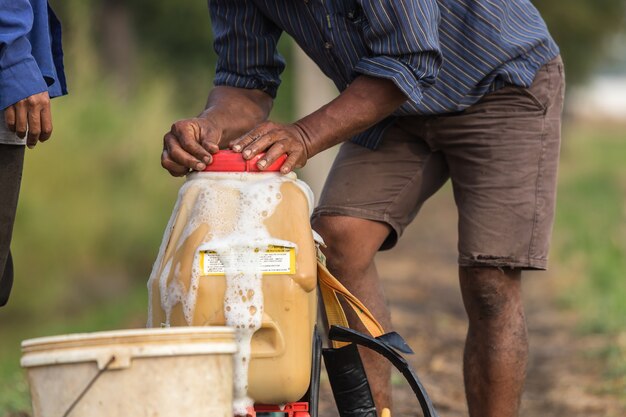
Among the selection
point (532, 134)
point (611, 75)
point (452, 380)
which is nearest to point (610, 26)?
point (452, 380)

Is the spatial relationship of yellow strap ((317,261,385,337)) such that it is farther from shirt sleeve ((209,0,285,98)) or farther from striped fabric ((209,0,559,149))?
shirt sleeve ((209,0,285,98))

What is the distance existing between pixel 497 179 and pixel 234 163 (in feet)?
3.71

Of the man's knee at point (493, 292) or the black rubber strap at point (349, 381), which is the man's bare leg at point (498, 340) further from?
the black rubber strap at point (349, 381)

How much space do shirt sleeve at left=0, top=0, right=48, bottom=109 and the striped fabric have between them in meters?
0.69

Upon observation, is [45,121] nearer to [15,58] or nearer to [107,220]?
[15,58]

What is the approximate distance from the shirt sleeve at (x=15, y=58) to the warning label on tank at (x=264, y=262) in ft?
2.73

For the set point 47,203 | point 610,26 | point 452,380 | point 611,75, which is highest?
point 611,75

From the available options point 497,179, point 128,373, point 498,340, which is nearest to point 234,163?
point 128,373

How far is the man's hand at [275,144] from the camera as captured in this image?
309 centimetres

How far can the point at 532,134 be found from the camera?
390cm

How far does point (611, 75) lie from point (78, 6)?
99926mm

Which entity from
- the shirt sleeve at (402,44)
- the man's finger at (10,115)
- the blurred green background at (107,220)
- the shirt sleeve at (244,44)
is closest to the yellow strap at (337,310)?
the shirt sleeve at (402,44)

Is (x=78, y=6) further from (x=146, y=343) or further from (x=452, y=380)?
(x=146, y=343)

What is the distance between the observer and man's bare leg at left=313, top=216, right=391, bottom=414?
384cm
